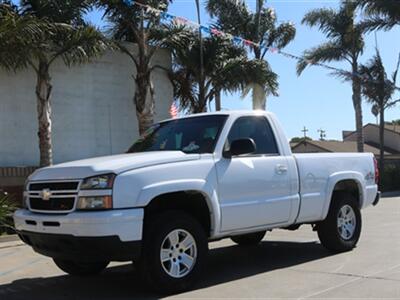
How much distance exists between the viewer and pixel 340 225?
877 cm

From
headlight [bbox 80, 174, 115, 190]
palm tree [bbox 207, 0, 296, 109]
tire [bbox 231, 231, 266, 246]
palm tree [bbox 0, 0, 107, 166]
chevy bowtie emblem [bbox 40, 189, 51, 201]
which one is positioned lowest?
tire [bbox 231, 231, 266, 246]

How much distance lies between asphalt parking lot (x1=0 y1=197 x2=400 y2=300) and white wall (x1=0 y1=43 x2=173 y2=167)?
6.36 metres

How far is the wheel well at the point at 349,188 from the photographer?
8859mm

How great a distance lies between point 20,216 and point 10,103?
962cm

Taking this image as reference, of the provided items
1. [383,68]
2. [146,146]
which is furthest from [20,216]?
[383,68]

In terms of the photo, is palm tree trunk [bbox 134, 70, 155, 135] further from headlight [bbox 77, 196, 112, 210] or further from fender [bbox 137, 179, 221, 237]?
headlight [bbox 77, 196, 112, 210]

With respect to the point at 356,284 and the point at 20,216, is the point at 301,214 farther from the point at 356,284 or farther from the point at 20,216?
the point at 20,216

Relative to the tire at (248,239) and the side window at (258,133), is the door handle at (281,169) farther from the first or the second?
the tire at (248,239)

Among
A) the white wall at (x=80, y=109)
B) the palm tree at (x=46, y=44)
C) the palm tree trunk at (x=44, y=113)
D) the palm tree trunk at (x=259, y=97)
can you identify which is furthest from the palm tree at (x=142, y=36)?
the palm tree trunk at (x=259, y=97)

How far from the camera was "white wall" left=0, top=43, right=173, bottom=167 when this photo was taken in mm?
15867

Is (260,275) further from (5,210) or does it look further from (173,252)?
(5,210)

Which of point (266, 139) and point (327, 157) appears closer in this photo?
point (266, 139)

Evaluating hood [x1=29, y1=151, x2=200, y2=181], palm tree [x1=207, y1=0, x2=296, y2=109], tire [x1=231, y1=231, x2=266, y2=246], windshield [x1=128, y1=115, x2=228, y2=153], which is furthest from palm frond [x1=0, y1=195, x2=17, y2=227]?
palm tree [x1=207, y1=0, x2=296, y2=109]

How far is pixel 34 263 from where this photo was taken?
30.2 feet
